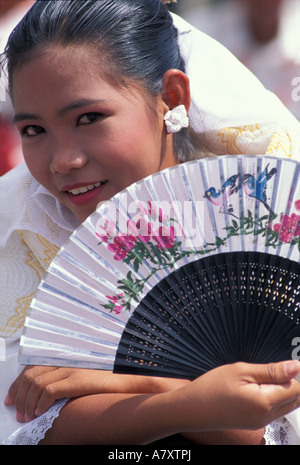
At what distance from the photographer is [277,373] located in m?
1.03

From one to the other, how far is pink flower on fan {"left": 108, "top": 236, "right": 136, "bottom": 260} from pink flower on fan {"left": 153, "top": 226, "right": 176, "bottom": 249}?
0.05m

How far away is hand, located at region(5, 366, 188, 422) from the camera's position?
126 centimetres

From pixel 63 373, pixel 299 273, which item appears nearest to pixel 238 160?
pixel 299 273

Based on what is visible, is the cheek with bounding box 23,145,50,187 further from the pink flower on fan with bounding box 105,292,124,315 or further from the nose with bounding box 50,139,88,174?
the pink flower on fan with bounding box 105,292,124,315

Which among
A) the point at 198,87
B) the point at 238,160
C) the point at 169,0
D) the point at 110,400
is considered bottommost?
the point at 110,400

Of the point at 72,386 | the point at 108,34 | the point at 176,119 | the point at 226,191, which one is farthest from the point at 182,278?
the point at 108,34

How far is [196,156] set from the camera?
64.1 inches

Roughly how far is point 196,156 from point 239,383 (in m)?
0.77

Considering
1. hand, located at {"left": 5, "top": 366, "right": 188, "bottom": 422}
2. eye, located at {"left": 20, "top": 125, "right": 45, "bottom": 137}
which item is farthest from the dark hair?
hand, located at {"left": 5, "top": 366, "right": 188, "bottom": 422}

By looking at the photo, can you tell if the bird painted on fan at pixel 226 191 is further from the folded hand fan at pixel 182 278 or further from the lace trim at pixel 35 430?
the lace trim at pixel 35 430

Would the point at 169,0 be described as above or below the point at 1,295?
above

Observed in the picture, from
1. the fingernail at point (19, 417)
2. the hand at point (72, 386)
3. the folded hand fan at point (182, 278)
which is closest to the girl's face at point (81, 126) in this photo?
the folded hand fan at point (182, 278)

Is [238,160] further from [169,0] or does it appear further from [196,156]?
[169,0]

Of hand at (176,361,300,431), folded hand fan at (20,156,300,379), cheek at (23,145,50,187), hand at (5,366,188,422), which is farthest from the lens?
cheek at (23,145,50,187)
